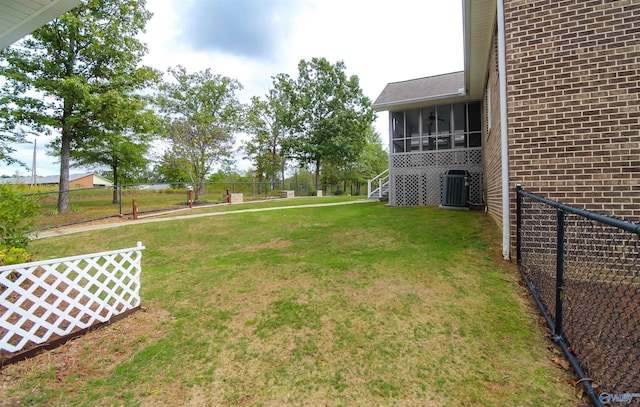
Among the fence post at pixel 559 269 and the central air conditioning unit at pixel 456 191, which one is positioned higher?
the central air conditioning unit at pixel 456 191

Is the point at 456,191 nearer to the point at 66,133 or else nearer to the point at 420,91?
the point at 420,91

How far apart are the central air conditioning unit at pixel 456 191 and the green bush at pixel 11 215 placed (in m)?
10.6

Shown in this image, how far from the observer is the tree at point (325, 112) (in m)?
28.2

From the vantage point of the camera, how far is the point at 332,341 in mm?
2781

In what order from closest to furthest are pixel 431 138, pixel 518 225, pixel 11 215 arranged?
pixel 518 225, pixel 11 215, pixel 431 138

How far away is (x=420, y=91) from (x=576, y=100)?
336 inches

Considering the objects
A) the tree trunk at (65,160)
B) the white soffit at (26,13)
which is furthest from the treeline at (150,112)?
the white soffit at (26,13)

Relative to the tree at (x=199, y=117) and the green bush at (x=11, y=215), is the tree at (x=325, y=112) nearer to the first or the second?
the tree at (x=199, y=117)

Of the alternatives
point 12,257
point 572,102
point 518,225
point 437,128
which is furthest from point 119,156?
point 572,102

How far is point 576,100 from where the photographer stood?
3.98 meters

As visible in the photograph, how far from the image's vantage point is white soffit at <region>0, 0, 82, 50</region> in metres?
3.75

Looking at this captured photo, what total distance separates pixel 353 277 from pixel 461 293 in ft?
4.78

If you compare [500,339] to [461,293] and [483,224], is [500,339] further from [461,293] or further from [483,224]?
[483,224]

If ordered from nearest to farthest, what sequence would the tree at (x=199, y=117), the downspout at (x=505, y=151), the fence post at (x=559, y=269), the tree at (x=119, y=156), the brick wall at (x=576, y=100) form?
the fence post at (x=559, y=269), the brick wall at (x=576, y=100), the downspout at (x=505, y=151), the tree at (x=119, y=156), the tree at (x=199, y=117)
